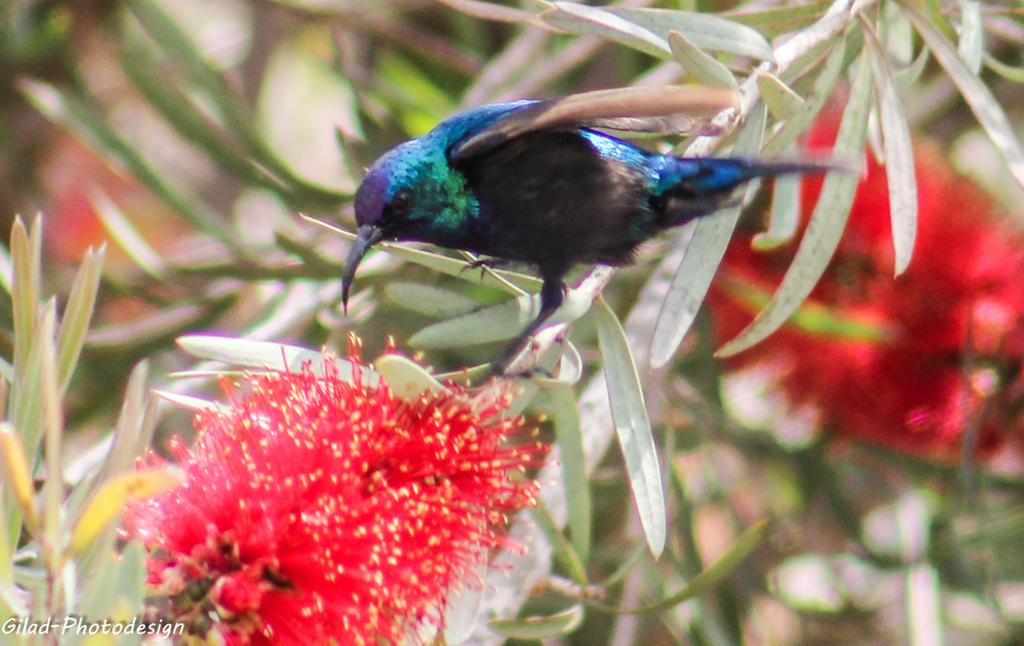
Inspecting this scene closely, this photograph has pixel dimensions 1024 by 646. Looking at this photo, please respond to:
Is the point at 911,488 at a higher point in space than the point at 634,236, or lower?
lower

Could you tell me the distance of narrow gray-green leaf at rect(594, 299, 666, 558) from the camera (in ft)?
4.07

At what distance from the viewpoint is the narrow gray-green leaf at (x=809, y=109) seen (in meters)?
1.41

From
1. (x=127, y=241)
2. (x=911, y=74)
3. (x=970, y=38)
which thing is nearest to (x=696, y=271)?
(x=911, y=74)

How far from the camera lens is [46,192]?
3029 millimetres

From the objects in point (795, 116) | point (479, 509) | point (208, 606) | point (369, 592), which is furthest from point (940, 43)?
point (208, 606)

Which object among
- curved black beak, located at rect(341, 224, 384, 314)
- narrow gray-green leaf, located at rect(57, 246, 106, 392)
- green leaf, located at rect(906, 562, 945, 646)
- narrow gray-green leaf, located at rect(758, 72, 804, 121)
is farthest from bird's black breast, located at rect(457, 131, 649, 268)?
green leaf, located at rect(906, 562, 945, 646)

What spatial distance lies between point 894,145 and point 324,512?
2.41 ft

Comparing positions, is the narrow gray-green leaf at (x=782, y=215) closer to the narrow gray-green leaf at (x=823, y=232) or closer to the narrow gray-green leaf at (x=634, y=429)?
the narrow gray-green leaf at (x=823, y=232)

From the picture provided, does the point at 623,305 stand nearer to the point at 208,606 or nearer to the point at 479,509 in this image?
the point at 479,509

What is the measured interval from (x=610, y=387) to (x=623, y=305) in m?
1.10

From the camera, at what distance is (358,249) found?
148 centimetres

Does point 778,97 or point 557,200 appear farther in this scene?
point 557,200

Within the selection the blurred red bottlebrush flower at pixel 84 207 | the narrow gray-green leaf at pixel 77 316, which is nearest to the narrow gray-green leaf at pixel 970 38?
the narrow gray-green leaf at pixel 77 316

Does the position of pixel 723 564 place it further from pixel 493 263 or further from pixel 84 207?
pixel 84 207
